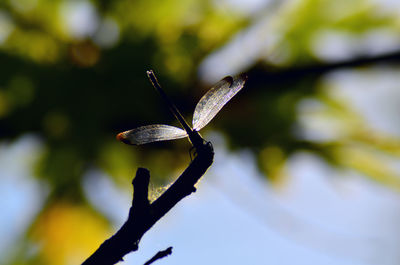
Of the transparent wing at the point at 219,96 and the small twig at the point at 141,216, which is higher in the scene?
the transparent wing at the point at 219,96

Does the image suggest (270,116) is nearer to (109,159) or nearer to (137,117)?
(137,117)

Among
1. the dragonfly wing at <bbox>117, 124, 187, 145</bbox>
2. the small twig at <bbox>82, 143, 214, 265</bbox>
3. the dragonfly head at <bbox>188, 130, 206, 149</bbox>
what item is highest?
the dragonfly wing at <bbox>117, 124, 187, 145</bbox>

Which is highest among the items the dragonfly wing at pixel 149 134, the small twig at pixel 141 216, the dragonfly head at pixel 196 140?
the dragonfly wing at pixel 149 134

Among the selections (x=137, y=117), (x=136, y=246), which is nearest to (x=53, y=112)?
(x=137, y=117)

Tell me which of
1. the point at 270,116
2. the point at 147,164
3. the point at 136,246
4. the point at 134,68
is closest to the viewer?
the point at 136,246
